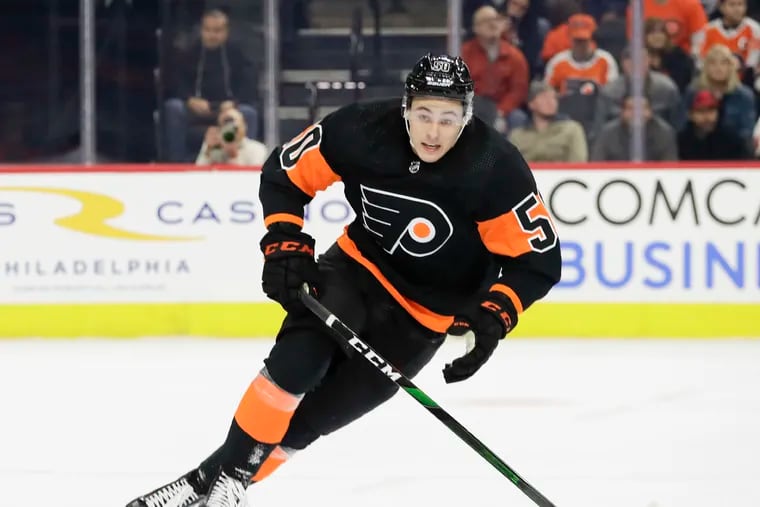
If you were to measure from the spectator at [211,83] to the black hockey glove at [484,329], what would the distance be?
4533 mm

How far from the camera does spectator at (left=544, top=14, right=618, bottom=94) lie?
24.3 ft

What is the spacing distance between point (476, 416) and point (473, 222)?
1.81 metres

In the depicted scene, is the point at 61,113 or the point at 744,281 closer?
the point at 744,281

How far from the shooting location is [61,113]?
7.40 meters

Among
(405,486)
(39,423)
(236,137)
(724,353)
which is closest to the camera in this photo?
(405,486)

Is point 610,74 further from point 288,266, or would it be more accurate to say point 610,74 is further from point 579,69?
point 288,266

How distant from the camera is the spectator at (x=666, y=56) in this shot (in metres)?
7.32

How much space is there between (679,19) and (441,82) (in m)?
4.78

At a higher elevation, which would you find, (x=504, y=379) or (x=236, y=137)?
(x=236, y=137)

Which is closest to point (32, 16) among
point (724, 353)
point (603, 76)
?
point (603, 76)

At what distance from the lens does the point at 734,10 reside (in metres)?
7.38

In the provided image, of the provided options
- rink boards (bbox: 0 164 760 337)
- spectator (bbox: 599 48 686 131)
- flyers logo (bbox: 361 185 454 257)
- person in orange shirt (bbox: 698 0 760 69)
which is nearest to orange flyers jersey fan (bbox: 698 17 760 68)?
person in orange shirt (bbox: 698 0 760 69)

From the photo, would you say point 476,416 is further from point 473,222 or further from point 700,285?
point 700,285

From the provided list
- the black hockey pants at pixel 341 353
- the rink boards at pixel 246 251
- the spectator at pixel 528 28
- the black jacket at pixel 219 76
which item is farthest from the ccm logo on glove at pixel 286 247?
the spectator at pixel 528 28
